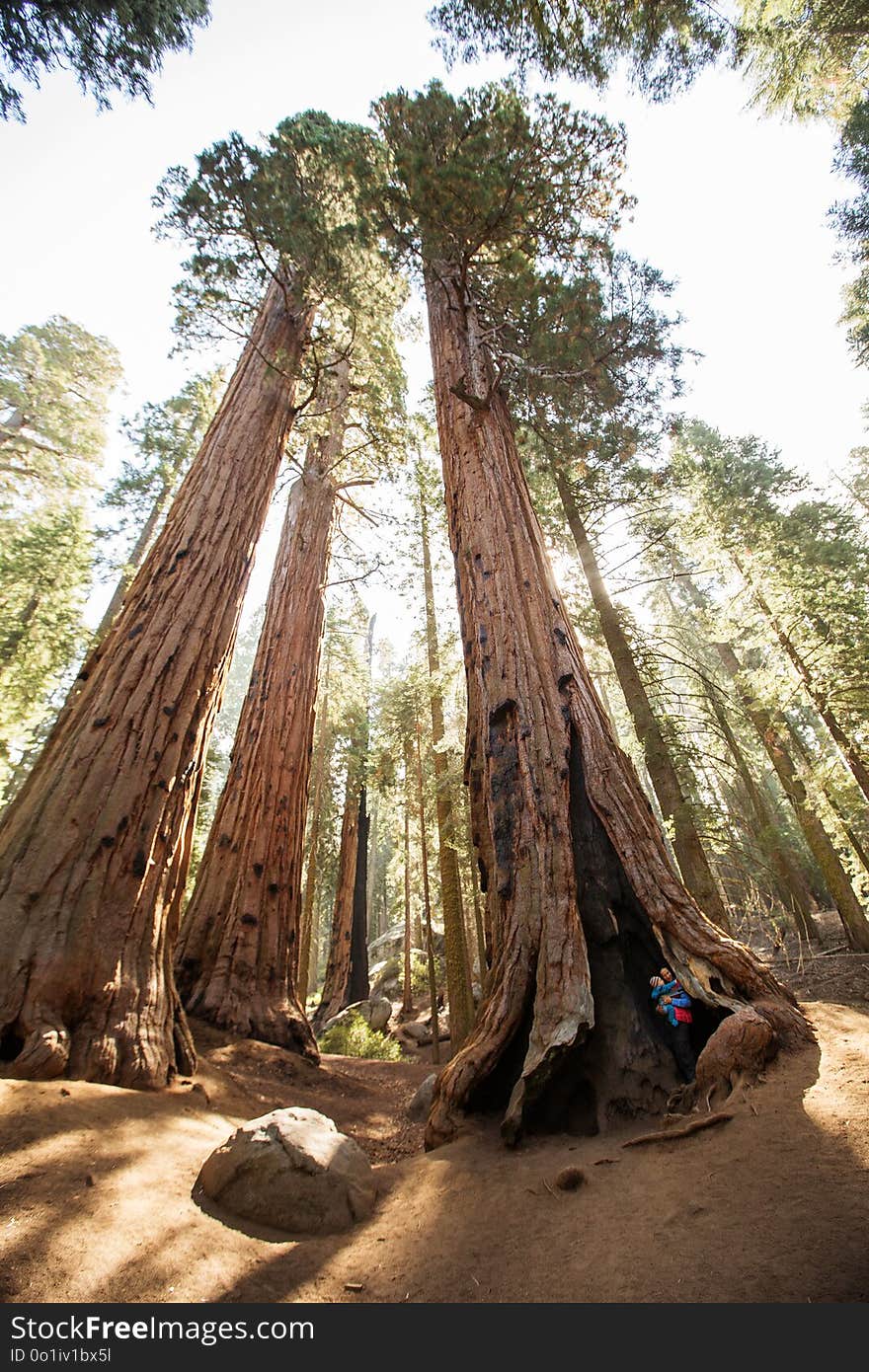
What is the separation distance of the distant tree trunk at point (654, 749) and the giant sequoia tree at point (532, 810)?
3504 mm

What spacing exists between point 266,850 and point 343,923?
8478mm

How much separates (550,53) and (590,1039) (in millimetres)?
9723

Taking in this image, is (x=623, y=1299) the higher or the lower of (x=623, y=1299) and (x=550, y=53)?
the lower

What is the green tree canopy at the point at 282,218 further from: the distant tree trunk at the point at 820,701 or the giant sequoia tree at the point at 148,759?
the distant tree trunk at the point at 820,701

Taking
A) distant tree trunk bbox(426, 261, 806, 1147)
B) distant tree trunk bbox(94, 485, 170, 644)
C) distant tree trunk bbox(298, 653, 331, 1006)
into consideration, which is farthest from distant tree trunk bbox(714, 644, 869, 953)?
distant tree trunk bbox(94, 485, 170, 644)

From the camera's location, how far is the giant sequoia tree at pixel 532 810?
2551 mm

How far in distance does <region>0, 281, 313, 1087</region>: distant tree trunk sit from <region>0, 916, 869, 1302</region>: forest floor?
A: 50 cm

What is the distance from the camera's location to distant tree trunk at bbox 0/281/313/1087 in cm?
282

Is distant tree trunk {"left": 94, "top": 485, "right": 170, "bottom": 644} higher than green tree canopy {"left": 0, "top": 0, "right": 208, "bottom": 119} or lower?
higher

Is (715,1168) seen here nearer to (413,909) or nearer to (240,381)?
(240,381)

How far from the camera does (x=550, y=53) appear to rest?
19.9ft

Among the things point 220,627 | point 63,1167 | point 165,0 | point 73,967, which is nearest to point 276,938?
point 73,967

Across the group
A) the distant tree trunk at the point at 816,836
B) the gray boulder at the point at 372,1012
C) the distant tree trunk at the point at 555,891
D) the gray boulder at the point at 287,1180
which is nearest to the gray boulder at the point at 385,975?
the gray boulder at the point at 372,1012

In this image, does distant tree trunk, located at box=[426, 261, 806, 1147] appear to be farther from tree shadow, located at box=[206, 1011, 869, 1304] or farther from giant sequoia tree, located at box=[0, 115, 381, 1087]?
giant sequoia tree, located at box=[0, 115, 381, 1087]
